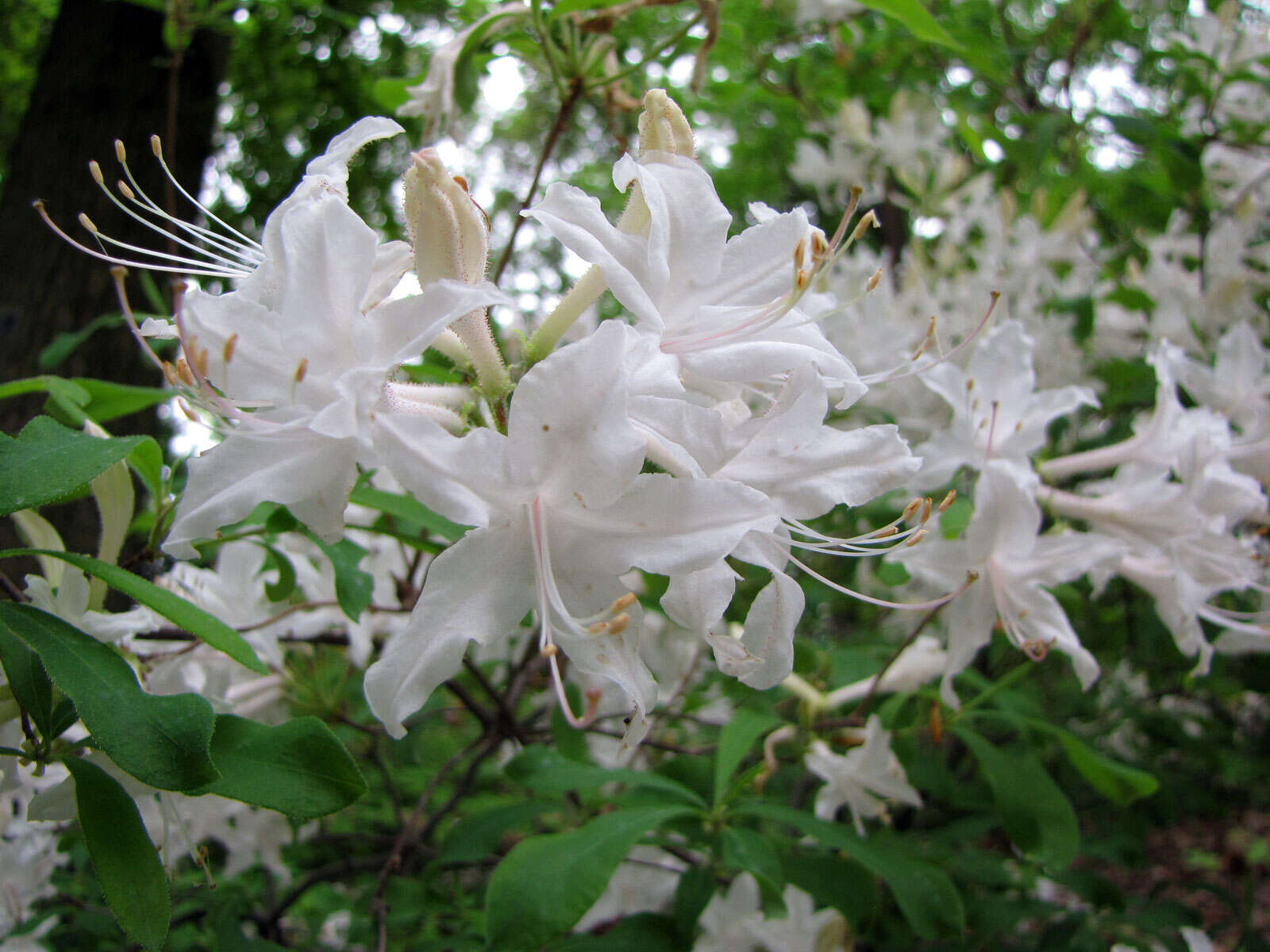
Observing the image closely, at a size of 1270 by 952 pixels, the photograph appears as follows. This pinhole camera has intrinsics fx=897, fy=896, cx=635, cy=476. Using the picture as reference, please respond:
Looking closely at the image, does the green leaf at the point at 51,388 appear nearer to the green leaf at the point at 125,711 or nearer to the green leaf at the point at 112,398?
the green leaf at the point at 112,398

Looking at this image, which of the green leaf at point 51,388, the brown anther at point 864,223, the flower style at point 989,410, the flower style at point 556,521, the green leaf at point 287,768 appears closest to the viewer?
the flower style at point 556,521

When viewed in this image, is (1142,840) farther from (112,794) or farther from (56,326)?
(56,326)

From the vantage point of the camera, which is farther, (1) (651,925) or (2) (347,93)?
(2) (347,93)

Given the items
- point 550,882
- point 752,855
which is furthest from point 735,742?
point 550,882

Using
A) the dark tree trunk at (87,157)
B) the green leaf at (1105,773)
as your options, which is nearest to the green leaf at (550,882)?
the green leaf at (1105,773)

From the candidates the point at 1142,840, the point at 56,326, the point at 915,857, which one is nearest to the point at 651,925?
the point at 915,857
